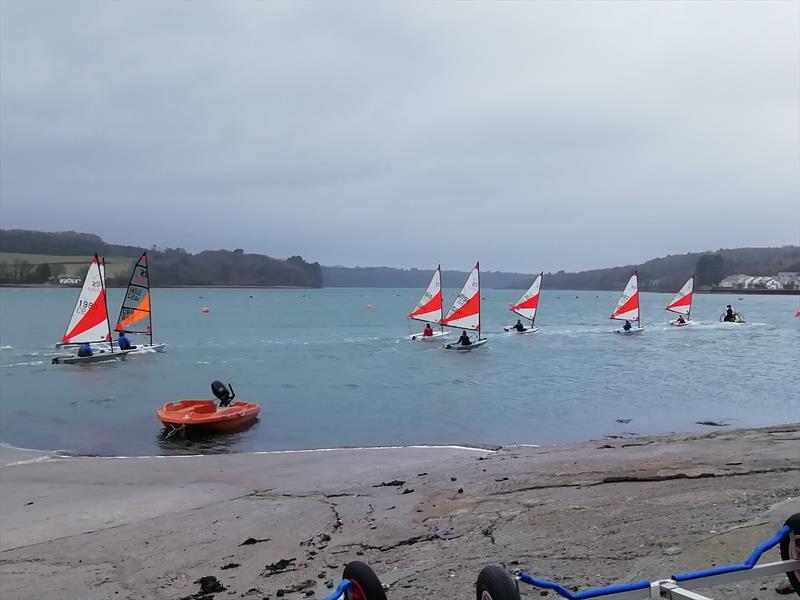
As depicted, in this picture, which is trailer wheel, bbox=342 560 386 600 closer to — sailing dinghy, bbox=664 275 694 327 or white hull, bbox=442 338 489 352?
white hull, bbox=442 338 489 352

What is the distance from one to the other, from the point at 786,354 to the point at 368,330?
35.3 metres

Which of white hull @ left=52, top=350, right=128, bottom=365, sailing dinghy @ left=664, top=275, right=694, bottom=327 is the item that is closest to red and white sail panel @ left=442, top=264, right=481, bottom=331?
white hull @ left=52, top=350, right=128, bottom=365

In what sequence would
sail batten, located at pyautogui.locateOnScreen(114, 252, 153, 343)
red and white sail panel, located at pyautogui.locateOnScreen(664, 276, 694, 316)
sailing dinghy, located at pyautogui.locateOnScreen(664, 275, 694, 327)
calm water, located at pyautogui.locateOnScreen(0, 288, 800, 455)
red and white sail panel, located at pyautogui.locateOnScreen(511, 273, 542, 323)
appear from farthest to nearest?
red and white sail panel, located at pyautogui.locateOnScreen(664, 276, 694, 316), sailing dinghy, located at pyautogui.locateOnScreen(664, 275, 694, 327), red and white sail panel, located at pyautogui.locateOnScreen(511, 273, 542, 323), sail batten, located at pyautogui.locateOnScreen(114, 252, 153, 343), calm water, located at pyautogui.locateOnScreen(0, 288, 800, 455)

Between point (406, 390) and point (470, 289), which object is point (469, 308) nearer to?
point (470, 289)

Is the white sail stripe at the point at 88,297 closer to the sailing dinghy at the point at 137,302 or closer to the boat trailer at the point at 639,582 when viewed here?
the sailing dinghy at the point at 137,302

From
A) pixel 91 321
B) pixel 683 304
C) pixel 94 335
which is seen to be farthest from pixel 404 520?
pixel 683 304

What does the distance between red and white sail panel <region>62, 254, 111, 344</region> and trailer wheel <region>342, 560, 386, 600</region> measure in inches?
1161

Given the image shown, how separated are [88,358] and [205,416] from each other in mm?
18056

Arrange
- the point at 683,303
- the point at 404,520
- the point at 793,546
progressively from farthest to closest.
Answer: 1. the point at 683,303
2. the point at 404,520
3. the point at 793,546

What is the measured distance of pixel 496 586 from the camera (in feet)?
9.20

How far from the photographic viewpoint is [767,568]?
10.5 feet

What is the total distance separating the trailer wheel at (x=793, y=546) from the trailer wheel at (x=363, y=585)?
2.33m

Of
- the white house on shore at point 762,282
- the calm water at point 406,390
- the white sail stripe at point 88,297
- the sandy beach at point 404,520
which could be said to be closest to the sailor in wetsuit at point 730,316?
the calm water at point 406,390

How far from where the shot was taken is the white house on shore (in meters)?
176
